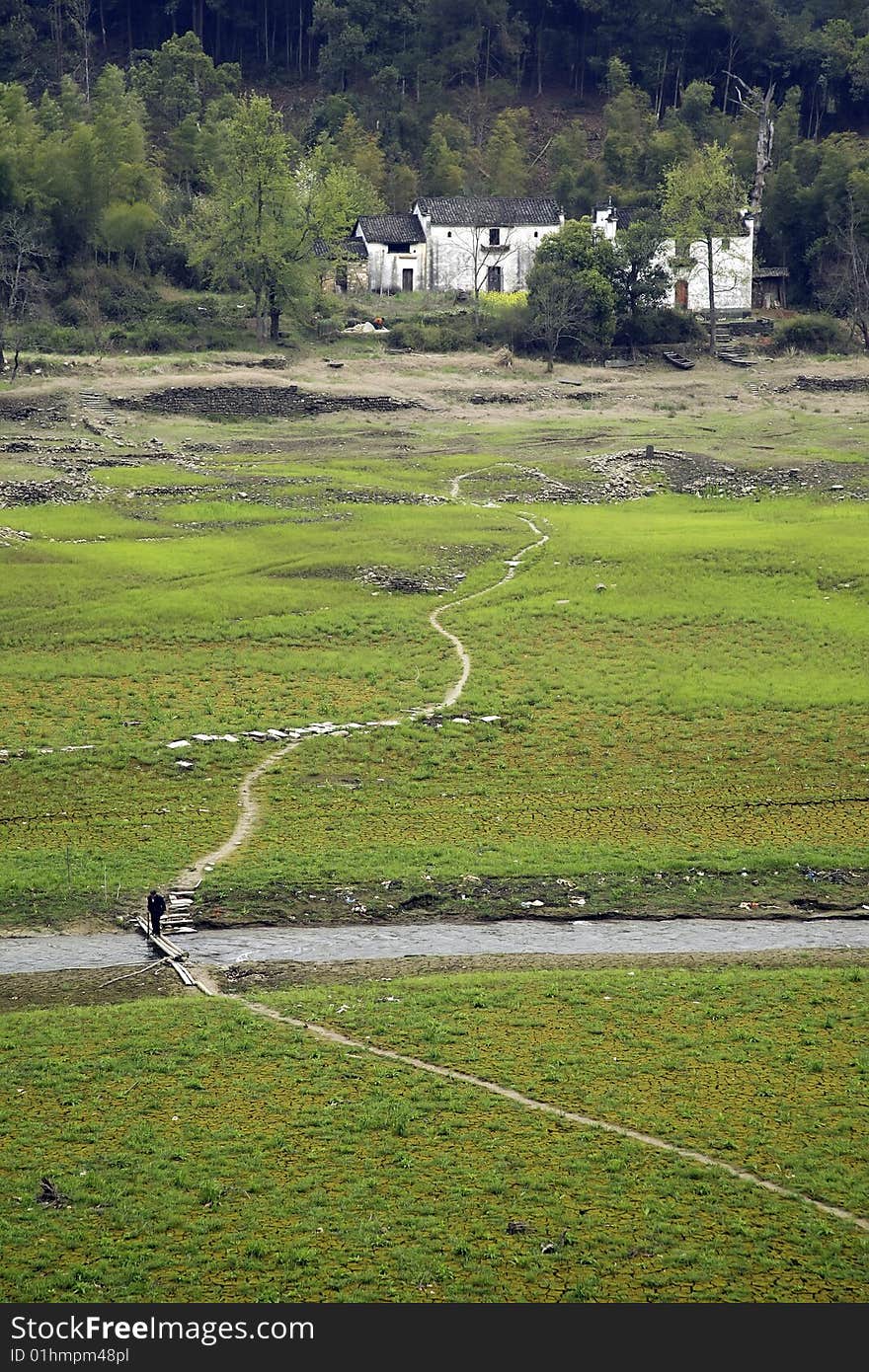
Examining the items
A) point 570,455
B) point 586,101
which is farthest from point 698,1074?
point 586,101

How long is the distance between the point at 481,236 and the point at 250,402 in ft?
105

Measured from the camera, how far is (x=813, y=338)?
91875mm

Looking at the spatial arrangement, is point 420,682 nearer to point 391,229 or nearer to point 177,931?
point 177,931

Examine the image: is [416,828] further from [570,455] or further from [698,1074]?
[570,455]

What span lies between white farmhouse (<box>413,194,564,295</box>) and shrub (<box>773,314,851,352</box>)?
1690cm

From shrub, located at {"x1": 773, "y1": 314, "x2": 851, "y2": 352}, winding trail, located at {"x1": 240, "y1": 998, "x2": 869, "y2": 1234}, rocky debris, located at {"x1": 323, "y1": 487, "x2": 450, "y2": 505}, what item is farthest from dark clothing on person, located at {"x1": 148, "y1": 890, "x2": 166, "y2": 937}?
shrub, located at {"x1": 773, "y1": 314, "x2": 851, "y2": 352}

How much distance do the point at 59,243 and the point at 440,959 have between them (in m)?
72.4

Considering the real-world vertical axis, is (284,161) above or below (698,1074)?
above

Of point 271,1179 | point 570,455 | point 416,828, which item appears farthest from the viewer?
point 570,455

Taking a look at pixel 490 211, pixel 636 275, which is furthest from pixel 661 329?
pixel 490 211

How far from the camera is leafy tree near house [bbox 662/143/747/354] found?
94500 millimetres

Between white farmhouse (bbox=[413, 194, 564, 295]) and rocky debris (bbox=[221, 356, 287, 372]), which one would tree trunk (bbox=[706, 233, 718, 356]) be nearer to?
white farmhouse (bbox=[413, 194, 564, 295])

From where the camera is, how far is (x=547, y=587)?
47375 mm

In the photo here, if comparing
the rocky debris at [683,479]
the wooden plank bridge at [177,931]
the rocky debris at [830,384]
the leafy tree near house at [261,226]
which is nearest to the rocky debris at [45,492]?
the rocky debris at [683,479]
